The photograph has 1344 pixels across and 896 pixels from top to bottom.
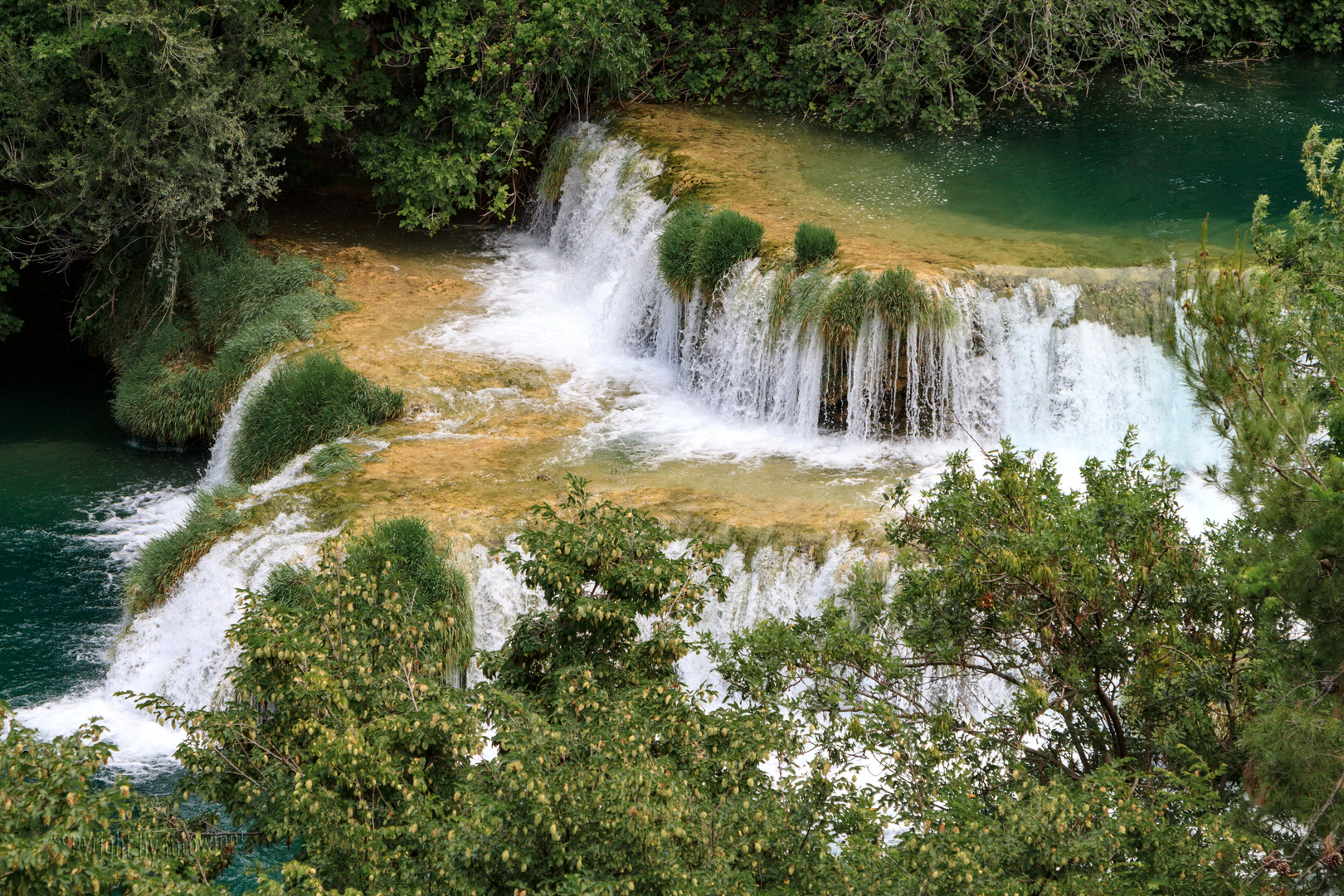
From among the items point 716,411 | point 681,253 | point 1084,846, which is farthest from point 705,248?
point 1084,846

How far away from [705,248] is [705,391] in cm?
140

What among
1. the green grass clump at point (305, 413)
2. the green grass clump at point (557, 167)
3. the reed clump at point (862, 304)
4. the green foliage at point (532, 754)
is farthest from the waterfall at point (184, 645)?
the green grass clump at point (557, 167)

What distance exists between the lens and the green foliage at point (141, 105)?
13297 mm

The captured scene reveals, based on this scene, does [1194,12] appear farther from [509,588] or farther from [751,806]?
[751,806]

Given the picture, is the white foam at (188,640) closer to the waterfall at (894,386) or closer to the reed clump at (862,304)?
the waterfall at (894,386)

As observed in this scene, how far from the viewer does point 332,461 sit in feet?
38.1

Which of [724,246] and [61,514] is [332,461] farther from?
[724,246]

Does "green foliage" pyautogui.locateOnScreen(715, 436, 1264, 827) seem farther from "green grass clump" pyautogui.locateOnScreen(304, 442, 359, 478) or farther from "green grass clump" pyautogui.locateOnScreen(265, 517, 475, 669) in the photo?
"green grass clump" pyautogui.locateOnScreen(304, 442, 359, 478)

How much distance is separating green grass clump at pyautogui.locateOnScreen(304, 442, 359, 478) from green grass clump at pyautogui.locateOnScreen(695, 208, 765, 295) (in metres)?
3.85

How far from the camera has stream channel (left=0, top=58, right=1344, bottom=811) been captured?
1048 cm

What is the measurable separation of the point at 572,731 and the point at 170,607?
612 cm

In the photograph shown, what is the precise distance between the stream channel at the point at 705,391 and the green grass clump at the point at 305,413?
1.51 ft

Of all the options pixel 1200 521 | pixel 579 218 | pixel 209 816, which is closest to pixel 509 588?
pixel 209 816

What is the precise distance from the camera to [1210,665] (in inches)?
241
